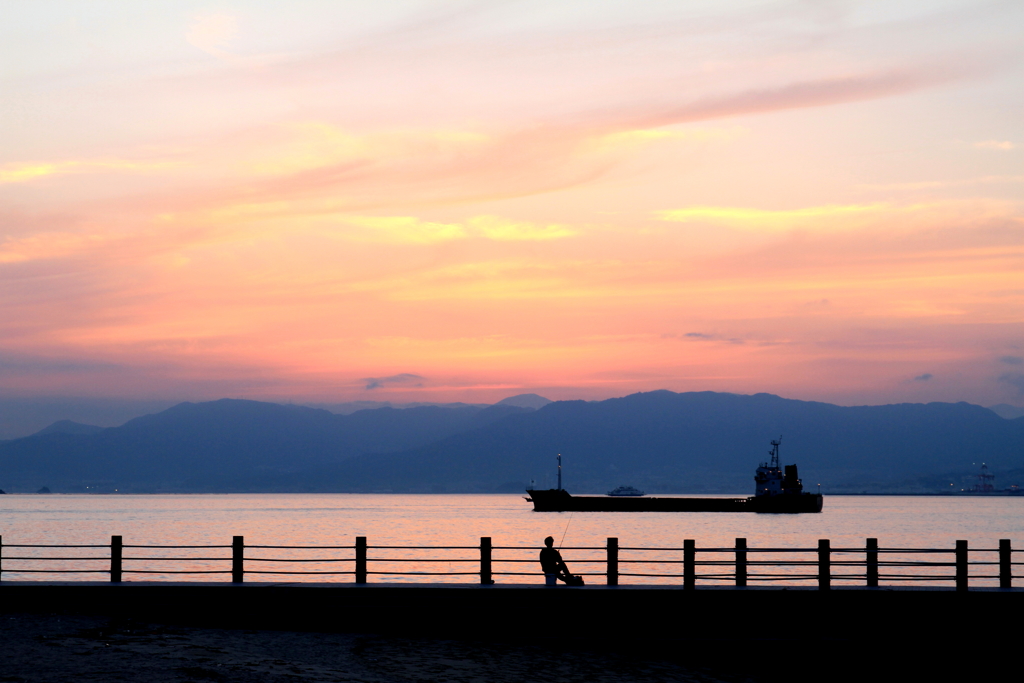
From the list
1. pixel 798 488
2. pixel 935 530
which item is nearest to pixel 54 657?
pixel 935 530

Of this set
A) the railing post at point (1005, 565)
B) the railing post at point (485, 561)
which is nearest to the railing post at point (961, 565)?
the railing post at point (1005, 565)

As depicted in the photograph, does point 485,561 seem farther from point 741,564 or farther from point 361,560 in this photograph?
point 741,564

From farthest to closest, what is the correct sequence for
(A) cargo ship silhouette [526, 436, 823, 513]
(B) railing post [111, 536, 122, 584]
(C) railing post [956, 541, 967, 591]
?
(A) cargo ship silhouette [526, 436, 823, 513] < (B) railing post [111, 536, 122, 584] < (C) railing post [956, 541, 967, 591]

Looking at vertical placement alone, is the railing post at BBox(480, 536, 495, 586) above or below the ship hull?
above

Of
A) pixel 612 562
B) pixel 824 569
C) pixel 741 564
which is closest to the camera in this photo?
pixel 824 569

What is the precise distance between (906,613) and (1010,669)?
263cm

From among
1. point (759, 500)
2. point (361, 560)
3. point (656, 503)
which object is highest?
point (361, 560)

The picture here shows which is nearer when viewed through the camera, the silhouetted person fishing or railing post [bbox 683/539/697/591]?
railing post [bbox 683/539/697/591]

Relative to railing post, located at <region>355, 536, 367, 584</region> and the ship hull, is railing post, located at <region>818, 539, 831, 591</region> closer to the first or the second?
railing post, located at <region>355, 536, 367, 584</region>

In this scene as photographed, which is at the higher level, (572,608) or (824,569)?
(824,569)

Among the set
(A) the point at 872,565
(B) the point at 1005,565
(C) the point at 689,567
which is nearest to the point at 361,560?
(C) the point at 689,567

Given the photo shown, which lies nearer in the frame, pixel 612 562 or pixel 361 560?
pixel 612 562

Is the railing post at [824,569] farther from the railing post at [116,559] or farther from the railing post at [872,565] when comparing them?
the railing post at [116,559]

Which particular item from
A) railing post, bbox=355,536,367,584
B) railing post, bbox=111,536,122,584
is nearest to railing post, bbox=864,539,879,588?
railing post, bbox=355,536,367,584
